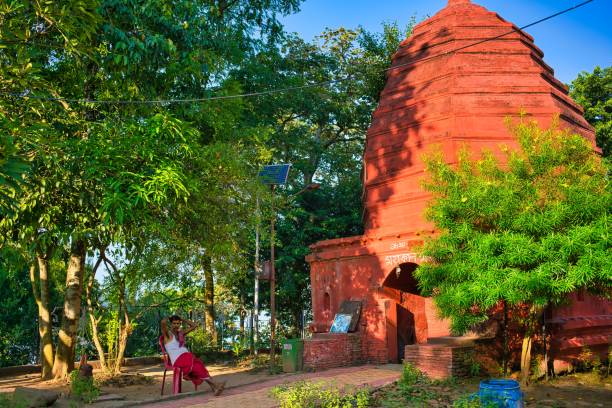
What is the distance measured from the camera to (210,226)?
12.4m

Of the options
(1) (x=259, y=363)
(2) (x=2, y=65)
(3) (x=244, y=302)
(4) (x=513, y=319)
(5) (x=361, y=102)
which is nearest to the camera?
(2) (x=2, y=65)

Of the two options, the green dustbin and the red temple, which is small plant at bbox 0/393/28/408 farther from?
the green dustbin

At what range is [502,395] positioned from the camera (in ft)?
22.8

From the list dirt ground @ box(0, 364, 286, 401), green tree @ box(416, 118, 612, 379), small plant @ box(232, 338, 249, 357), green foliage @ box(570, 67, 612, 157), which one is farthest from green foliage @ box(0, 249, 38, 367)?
green foliage @ box(570, 67, 612, 157)

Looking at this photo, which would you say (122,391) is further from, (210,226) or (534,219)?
(534,219)

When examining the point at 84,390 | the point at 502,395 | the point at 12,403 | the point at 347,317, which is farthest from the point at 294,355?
the point at 502,395

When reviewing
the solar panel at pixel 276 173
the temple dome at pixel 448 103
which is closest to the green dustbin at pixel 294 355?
the temple dome at pixel 448 103

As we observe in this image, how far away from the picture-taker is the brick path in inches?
342

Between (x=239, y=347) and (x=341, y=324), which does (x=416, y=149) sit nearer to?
(x=341, y=324)

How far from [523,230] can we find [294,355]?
22.3ft

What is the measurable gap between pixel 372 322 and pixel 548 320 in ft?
13.0

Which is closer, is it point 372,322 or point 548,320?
point 548,320

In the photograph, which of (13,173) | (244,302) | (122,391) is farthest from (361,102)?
(13,173)

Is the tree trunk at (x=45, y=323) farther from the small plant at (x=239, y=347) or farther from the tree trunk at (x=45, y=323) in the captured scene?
the small plant at (x=239, y=347)
